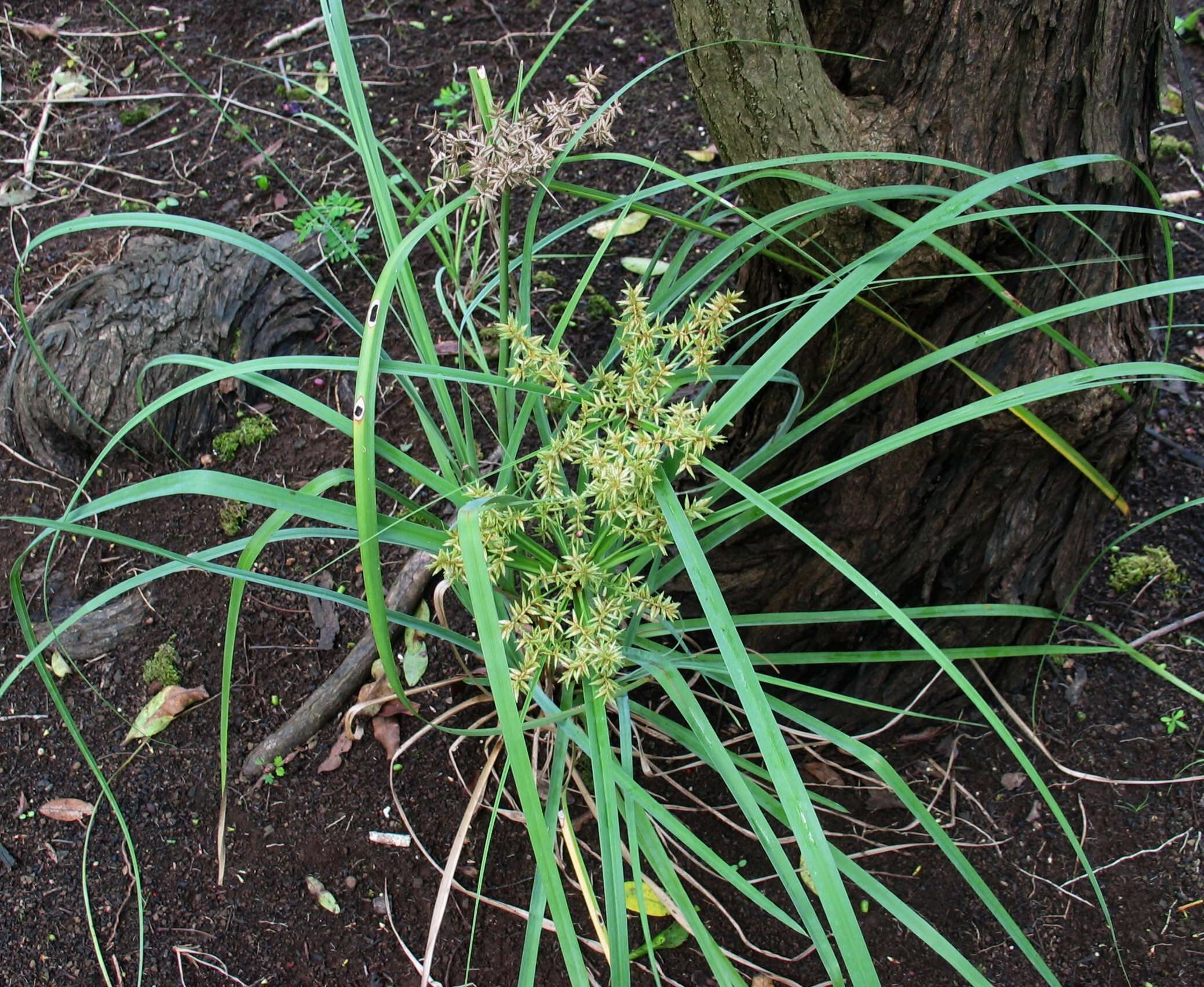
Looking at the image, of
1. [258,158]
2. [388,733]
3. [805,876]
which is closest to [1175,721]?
[805,876]

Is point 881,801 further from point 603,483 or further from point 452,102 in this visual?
point 452,102

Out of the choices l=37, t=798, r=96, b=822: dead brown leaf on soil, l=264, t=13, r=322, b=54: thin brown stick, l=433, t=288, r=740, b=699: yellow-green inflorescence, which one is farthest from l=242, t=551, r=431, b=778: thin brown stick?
l=264, t=13, r=322, b=54: thin brown stick

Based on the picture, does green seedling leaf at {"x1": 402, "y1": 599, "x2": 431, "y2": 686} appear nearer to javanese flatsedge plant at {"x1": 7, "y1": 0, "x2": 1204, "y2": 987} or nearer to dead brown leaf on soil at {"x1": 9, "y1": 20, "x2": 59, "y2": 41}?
javanese flatsedge plant at {"x1": 7, "y1": 0, "x2": 1204, "y2": 987}

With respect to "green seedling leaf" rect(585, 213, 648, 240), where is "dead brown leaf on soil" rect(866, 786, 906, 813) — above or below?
below

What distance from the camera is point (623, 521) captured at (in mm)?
1148

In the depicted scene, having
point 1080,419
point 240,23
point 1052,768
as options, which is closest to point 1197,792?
point 1052,768

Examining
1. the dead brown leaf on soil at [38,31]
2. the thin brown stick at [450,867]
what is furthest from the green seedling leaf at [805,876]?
the dead brown leaf on soil at [38,31]

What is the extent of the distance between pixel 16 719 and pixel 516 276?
1.38m

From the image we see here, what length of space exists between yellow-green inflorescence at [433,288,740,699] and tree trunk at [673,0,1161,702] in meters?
0.34

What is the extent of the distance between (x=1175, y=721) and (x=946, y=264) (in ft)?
3.00

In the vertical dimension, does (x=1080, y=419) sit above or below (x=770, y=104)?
below

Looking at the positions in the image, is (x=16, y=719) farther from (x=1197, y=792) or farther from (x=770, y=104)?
(x=1197, y=792)

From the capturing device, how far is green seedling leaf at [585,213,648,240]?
2.36 m

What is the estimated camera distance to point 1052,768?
1626 mm
